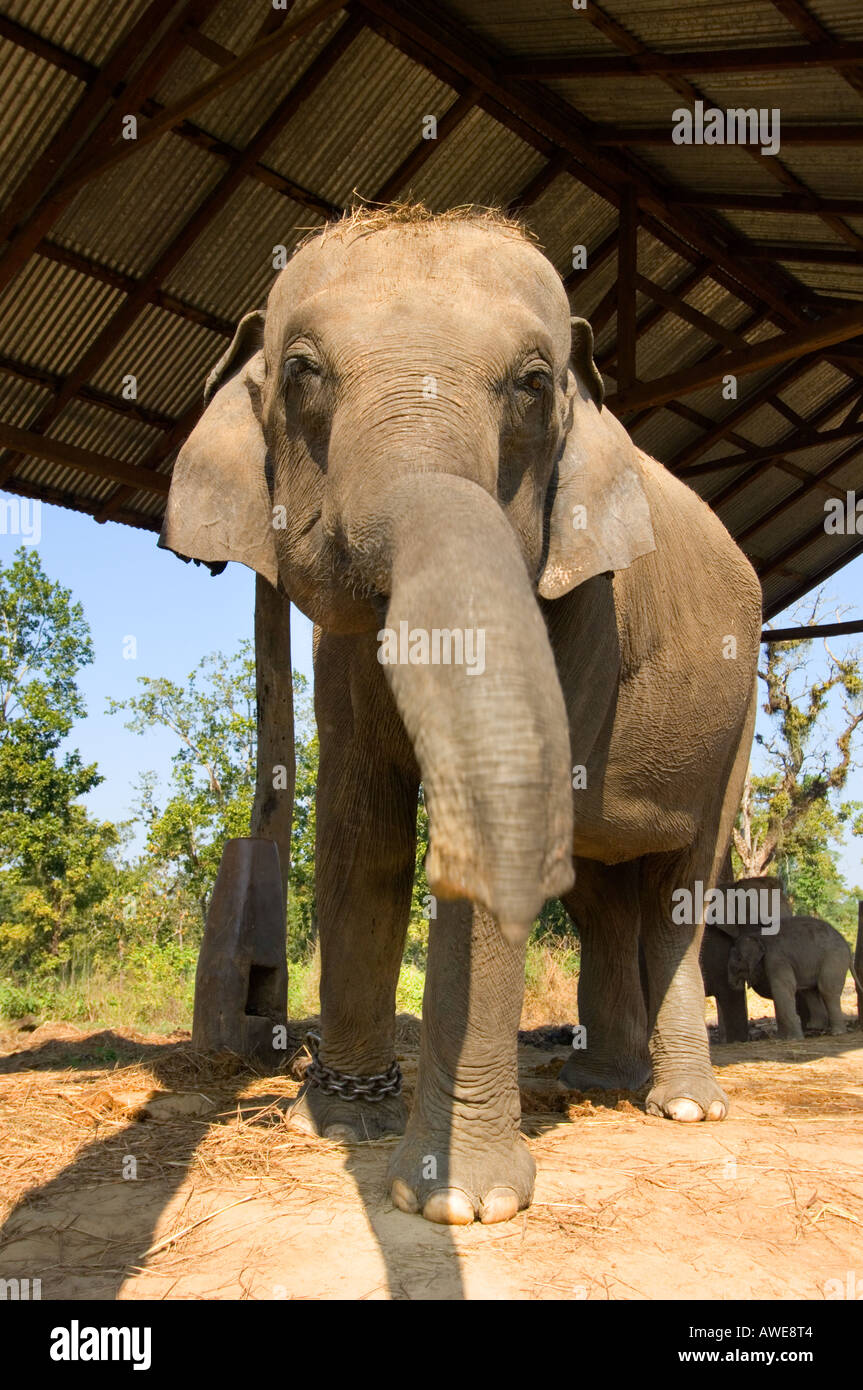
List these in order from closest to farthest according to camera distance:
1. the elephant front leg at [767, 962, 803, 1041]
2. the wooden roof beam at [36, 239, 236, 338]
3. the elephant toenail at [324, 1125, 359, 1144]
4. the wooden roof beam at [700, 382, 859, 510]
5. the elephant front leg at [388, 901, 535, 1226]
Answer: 1. the elephant front leg at [388, 901, 535, 1226]
2. the elephant toenail at [324, 1125, 359, 1144]
3. the wooden roof beam at [36, 239, 236, 338]
4. the elephant front leg at [767, 962, 803, 1041]
5. the wooden roof beam at [700, 382, 859, 510]

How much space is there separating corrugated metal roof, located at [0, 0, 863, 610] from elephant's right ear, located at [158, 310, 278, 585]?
3.42m

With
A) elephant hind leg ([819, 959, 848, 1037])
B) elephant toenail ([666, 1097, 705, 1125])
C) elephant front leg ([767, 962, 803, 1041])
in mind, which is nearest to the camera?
elephant toenail ([666, 1097, 705, 1125])

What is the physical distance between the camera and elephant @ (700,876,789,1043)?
9.62 meters

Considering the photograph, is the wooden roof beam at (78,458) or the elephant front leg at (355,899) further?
the wooden roof beam at (78,458)

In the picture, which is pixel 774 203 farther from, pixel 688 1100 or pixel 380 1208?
pixel 380 1208

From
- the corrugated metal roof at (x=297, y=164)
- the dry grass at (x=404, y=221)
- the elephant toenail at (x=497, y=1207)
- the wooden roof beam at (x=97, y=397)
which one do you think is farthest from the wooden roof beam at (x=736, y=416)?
the elephant toenail at (x=497, y=1207)

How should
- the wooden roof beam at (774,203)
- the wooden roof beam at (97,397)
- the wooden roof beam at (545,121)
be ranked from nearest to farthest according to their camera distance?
the wooden roof beam at (545,121)
the wooden roof beam at (97,397)
the wooden roof beam at (774,203)

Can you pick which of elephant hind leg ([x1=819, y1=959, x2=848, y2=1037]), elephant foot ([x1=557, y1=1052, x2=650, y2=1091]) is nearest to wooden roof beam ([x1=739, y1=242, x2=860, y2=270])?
elephant hind leg ([x1=819, y1=959, x2=848, y2=1037])

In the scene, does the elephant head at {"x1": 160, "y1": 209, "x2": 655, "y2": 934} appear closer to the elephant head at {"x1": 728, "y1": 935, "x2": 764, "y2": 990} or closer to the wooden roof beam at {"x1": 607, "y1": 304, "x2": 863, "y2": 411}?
the wooden roof beam at {"x1": 607, "y1": 304, "x2": 863, "y2": 411}

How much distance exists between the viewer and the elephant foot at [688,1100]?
4258mm

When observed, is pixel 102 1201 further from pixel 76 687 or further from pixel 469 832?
pixel 76 687

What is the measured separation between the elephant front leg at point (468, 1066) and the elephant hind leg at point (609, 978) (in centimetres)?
234

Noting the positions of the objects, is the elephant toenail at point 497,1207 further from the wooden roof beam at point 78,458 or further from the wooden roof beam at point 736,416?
the wooden roof beam at point 736,416

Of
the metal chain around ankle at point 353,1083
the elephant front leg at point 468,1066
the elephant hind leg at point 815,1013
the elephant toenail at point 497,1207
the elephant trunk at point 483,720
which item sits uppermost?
the elephant trunk at point 483,720
